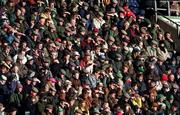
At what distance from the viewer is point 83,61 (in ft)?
94.9

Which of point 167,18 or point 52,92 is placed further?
point 167,18

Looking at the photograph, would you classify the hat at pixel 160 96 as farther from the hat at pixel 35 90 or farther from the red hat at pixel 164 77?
the hat at pixel 35 90

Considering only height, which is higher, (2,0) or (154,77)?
(2,0)

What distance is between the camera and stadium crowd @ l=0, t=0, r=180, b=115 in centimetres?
2674

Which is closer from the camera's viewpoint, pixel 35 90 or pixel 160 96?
pixel 35 90

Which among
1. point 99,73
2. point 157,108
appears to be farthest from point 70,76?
point 157,108

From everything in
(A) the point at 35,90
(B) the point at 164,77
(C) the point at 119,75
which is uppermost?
(A) the point at 35,90

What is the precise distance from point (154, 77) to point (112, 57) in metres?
1.58

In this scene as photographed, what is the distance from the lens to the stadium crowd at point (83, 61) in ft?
87.7

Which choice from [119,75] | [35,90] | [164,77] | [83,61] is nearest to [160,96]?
[164,77]

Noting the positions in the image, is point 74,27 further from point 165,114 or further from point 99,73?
point 165,114

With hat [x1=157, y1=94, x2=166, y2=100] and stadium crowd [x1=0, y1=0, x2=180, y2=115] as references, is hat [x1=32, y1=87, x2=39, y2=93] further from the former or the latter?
hat [x1=157, y1=94, x2=166, y2=100]

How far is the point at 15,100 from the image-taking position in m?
26.1

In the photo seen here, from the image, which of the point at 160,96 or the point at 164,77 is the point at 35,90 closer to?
the point at 160,96
